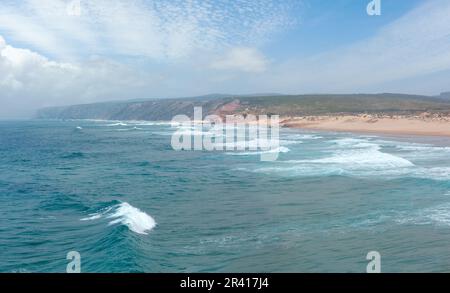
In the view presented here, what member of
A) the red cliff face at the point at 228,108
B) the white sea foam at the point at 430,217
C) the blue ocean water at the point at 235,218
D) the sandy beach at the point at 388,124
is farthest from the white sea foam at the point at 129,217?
the red cliff face at the point at 228,108

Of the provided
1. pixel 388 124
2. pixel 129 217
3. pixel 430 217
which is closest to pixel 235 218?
pixel 129 217

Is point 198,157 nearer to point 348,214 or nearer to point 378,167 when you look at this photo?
point 378,167

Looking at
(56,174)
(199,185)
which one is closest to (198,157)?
(56,174)

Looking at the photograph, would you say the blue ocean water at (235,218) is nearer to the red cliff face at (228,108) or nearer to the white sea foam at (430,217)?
the white sea foam at (430,217)

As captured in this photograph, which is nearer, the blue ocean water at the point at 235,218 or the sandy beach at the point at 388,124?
the blue ocean water at the point at 235,218

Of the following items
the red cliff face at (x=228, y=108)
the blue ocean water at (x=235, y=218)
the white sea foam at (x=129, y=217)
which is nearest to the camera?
the blue ocean water at (x=235, y=218)

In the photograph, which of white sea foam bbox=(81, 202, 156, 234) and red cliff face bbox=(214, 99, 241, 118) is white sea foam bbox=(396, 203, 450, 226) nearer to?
white sea foam bbox=(81, 202, 156, 234)
